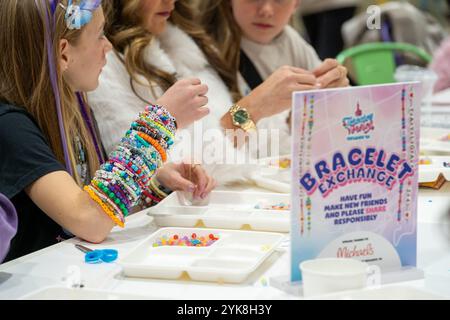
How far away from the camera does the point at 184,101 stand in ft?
5.26

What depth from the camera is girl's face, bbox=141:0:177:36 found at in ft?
6.84

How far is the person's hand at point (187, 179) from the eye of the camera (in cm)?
177

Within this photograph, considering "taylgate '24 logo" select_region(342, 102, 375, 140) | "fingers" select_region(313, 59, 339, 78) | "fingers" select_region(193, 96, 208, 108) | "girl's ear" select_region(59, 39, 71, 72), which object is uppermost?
"girl's ear" select_region(59, 39, 71, 72)

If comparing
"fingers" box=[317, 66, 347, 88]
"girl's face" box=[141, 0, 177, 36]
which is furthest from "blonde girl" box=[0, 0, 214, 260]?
"fingers" box=[317, 66, 347, 88]

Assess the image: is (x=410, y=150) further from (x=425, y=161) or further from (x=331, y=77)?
(x=331, y=77)

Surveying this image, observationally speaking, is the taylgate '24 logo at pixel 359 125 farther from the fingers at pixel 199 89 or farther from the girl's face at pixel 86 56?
the girl's face at pixel 86 56

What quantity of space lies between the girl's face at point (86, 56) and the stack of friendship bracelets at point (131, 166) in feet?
0.72

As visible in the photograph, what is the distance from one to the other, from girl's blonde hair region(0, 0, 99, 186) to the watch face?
70cm

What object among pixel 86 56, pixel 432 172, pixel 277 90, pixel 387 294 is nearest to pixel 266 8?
pixel 277 90

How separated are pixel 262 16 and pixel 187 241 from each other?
51.2 inches

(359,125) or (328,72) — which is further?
(328,72)

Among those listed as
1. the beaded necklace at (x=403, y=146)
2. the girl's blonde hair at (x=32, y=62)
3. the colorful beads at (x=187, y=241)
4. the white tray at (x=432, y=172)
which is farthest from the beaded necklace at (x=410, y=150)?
the girl's blonde hair at (x=32, y=62)

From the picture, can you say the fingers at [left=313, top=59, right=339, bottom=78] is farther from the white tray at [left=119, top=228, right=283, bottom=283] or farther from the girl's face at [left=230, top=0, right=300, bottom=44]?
the white tray at [left=119, top=228, right=283, bottom=283]

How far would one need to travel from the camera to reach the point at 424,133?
2395 millimetres
